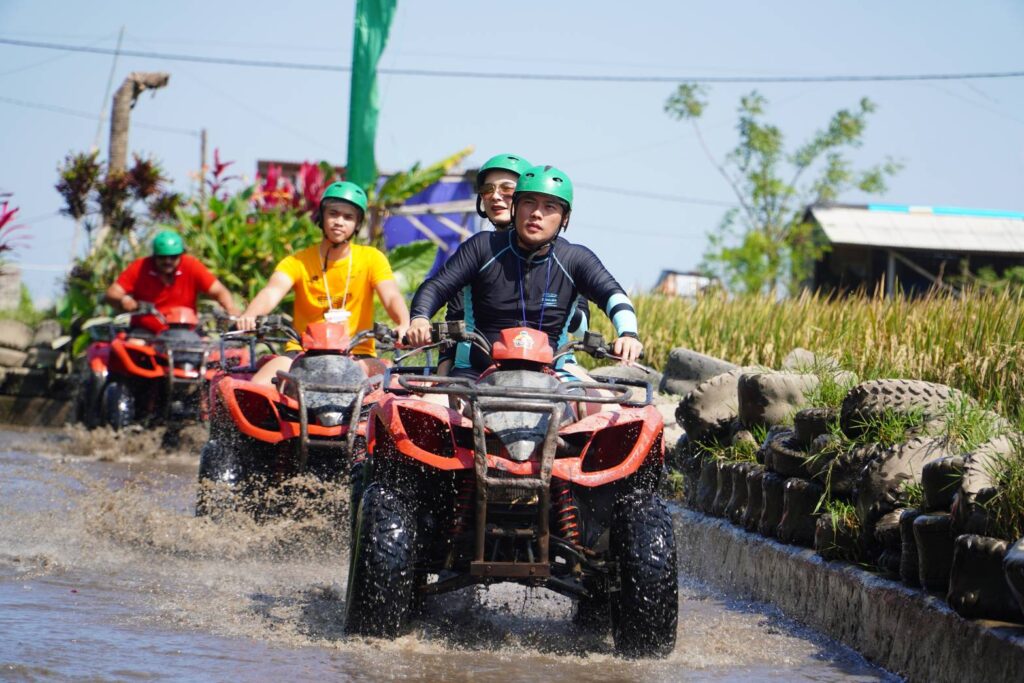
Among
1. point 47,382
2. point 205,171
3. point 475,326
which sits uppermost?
point 205,171

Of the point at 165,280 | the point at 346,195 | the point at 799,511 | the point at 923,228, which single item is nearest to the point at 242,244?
the point at 165,280

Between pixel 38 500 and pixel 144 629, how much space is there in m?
3.90

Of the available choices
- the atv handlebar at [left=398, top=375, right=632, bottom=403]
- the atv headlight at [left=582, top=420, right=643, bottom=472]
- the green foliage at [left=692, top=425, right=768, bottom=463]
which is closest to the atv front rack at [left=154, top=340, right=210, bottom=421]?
the green foliage at [left=692, top=425, right=768, bottom=463]

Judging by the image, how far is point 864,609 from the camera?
5840 mm

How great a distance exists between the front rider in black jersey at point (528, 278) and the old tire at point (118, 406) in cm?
807

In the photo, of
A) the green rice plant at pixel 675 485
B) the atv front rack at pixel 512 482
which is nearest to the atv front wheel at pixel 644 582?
the atv front rack at pixel 512 482

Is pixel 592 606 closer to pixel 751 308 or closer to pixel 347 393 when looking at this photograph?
pixel 347 393

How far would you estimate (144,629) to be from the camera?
562cm

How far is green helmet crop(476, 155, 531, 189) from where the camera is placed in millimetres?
7719

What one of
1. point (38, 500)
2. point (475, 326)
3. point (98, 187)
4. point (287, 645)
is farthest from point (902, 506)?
point (98, 187)

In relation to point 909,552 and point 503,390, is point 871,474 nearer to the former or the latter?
point 909,552

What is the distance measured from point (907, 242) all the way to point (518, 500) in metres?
28.2

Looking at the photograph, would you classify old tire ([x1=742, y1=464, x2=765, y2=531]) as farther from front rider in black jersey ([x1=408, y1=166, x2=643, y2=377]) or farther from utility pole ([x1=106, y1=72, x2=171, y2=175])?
utility pole ([x1=106, y1=72, x2=171, y2=175])

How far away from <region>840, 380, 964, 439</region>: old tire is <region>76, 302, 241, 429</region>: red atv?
770cm
